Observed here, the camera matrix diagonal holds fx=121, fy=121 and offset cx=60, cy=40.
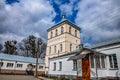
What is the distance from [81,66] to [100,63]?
10.0ft

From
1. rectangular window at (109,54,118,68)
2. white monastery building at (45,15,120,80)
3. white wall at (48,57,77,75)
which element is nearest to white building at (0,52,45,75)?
white monastery building at (45,15,120,80)

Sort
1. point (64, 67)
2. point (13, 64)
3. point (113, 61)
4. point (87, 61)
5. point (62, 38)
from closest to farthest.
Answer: point (113, 61) → point (87, 61) → point (64, 67) → point (13, 64) → point (62, 38)

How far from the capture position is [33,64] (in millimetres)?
37438

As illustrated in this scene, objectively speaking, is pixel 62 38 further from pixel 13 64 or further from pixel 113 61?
pixel 113 61

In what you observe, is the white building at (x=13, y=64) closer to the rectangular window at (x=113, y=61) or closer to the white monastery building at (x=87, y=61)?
the white monastery building at (x=87, y=61)

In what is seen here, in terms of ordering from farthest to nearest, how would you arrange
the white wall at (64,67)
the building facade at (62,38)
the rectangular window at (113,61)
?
the building facade at (62,38) < the white wall at (64,67) < the rectangular window at (113,61)

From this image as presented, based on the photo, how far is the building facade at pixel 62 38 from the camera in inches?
1274

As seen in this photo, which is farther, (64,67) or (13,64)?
(13,64)

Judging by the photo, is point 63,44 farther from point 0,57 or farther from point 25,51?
point 25,51

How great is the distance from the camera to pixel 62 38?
3306 cm

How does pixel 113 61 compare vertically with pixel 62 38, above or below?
below

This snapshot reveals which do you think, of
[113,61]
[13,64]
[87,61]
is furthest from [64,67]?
[13,64]

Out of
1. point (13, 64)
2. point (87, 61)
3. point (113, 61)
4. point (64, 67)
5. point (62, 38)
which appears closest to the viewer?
point (113, 61)

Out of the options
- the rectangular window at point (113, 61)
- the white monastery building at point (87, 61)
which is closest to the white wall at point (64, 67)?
the white monastery building at point (87, 61)
